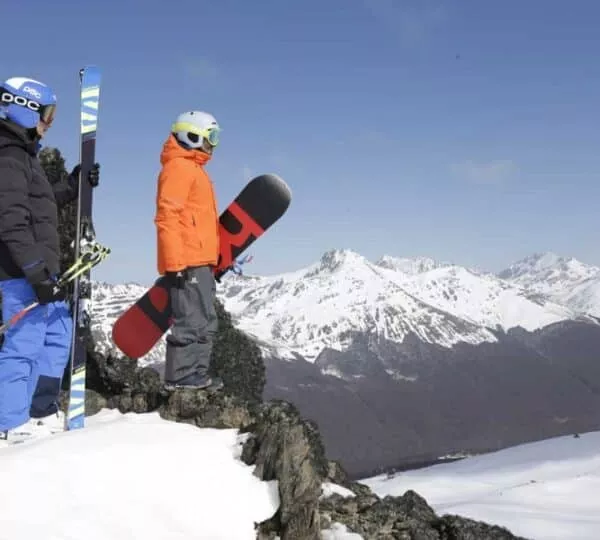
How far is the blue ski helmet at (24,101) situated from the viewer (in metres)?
6.71

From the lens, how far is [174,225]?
7.50 meters

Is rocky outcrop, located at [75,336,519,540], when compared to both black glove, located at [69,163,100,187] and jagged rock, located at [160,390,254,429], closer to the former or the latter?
jagged rock, located at [160,390,254,429]

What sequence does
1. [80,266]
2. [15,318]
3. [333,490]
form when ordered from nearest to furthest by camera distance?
Result: 1. [15,318]
2. [333,490]
3. [80,266]

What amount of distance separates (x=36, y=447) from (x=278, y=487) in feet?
7.54

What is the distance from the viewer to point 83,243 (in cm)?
783

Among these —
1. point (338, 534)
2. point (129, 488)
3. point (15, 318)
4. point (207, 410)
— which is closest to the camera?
point (129, 488)

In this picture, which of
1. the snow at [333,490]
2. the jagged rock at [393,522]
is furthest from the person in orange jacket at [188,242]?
the jagged rock at [393,522]

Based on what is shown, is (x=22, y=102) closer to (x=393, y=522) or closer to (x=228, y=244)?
(x=228, y=244)

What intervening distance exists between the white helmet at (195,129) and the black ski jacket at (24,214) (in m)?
1.82

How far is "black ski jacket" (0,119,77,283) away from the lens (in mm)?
6324

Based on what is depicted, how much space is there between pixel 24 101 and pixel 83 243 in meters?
1.89

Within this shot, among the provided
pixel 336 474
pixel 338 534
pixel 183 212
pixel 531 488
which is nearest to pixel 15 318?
pixel 183 212

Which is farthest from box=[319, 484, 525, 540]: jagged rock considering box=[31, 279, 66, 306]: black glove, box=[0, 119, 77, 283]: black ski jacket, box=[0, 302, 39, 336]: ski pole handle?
box=[0, 119, 77, 283]: black ski jacket

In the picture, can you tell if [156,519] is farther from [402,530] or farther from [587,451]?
[587,451]
